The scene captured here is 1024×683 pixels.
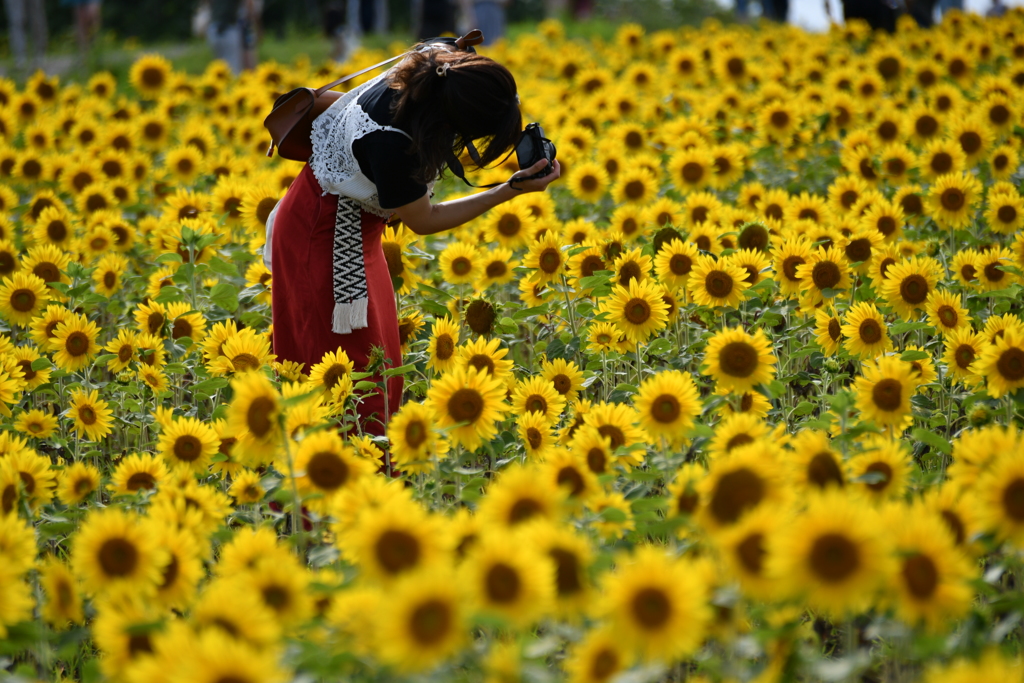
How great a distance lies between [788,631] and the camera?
1.69 meters

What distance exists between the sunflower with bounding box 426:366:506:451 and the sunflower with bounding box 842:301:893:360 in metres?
1.22

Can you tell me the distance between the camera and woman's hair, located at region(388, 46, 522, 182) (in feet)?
9.45

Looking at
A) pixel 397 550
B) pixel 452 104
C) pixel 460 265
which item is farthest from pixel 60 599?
pixel 460 265

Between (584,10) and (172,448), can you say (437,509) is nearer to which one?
(172,448)

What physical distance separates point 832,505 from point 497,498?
58cm

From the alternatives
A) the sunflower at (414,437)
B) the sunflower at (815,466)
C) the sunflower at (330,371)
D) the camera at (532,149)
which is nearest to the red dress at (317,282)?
the sunflower at (330,371)

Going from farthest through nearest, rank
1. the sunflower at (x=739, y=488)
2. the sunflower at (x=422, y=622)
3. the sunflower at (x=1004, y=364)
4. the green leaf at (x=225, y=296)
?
the green leaf at (x=225, y=296) → the sunflower at (x=1004, y=364) → the sunflower at (x=739, y=488) → the sunflower at (x=422, y=622)

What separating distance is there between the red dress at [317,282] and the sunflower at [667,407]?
3.77 ft

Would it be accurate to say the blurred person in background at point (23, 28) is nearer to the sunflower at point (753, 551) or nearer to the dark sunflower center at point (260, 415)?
the dark sunflower center at point (260, 415)

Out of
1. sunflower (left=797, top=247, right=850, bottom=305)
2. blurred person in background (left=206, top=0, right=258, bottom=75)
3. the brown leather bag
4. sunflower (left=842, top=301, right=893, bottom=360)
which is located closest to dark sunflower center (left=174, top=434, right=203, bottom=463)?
the brown leather bag

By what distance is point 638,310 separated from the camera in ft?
10.5

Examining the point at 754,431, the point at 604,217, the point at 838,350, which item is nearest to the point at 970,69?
the point at 604,217

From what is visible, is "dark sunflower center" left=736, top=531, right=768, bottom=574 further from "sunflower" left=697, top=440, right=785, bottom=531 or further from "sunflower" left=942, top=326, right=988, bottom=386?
"sunflower" left=942, top=326, right=988, bottom=386

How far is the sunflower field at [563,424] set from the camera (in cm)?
167
